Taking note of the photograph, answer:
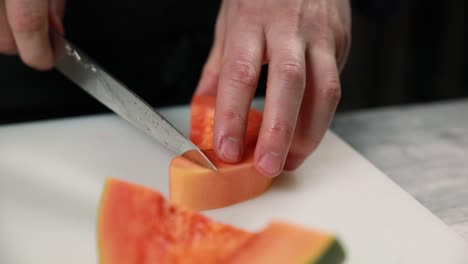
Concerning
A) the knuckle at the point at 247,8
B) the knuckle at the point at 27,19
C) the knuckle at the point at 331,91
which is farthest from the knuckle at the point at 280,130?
the knuckle at the point at 27,19

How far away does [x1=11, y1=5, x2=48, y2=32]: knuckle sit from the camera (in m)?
1.02

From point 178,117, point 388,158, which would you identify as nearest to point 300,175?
point 388,158

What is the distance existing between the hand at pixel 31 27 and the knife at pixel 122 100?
30 millimetres

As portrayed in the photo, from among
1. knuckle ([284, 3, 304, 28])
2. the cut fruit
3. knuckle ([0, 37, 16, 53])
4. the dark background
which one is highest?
knuckle ([284, 3, 304, 28])

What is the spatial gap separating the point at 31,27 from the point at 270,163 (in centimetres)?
50

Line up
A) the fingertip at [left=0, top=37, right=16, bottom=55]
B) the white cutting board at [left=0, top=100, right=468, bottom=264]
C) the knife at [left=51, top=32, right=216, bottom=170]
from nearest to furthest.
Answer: the white cutting board at [left=0, top=100, right=468, bottom=264], the knife at [left=51, top=32, right=216, bottom=170], the fingertip at [left=0, top=37, right=16, bottom=55]

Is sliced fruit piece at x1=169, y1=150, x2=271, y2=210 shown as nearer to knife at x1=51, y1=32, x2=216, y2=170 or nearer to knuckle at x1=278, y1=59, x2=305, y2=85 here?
knife at x1=51, y1=32, x2=216, y2=170

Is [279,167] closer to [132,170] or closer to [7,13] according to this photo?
[132,170]

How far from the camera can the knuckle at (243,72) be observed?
3.02 feet

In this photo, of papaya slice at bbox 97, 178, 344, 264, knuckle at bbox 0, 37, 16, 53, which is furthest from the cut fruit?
knuckle at bbox 0, 37, 16, 53

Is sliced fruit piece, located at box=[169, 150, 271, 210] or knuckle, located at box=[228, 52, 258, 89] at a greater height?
knuckle, located at box=[228, 52, 258, 89]

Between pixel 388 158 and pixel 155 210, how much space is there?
566 millimetres

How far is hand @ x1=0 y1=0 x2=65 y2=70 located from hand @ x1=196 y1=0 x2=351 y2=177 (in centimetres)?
33

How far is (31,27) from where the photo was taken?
41.0 inches
